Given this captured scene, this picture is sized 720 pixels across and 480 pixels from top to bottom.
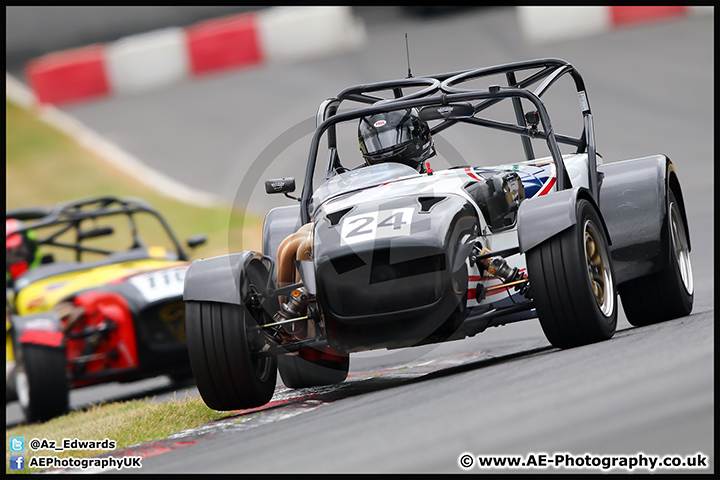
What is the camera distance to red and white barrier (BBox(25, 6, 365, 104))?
22.9m

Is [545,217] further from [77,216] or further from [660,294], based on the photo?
[77,216]

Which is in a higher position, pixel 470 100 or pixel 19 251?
pixel 470 100

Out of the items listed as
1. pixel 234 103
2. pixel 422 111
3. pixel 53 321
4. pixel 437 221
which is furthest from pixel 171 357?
pixel 234 103

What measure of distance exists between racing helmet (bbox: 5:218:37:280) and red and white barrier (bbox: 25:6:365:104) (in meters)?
14.3

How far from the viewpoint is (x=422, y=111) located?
6.20 metres

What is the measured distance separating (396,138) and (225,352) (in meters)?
Result: 1.87

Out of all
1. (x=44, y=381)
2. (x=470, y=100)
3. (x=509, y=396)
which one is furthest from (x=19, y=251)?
(x=509, y=396)

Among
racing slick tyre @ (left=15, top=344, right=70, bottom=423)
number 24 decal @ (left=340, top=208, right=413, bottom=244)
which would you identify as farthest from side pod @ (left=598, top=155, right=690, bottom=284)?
racing slick tyre @ (left=15, top=344, right=70, bottom=423)

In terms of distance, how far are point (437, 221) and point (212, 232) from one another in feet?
32.5

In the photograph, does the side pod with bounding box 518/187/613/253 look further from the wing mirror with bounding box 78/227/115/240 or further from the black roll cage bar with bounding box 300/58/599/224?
the wing mirror with bounding box 78/227/115/240

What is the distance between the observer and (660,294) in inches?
240

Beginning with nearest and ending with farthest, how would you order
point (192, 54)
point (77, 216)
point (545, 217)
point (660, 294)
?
point (545, 217), point (660, 294), point (77, 216), point (192, 54)

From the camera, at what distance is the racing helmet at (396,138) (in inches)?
246

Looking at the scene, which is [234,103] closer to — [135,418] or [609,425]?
[135,418]
